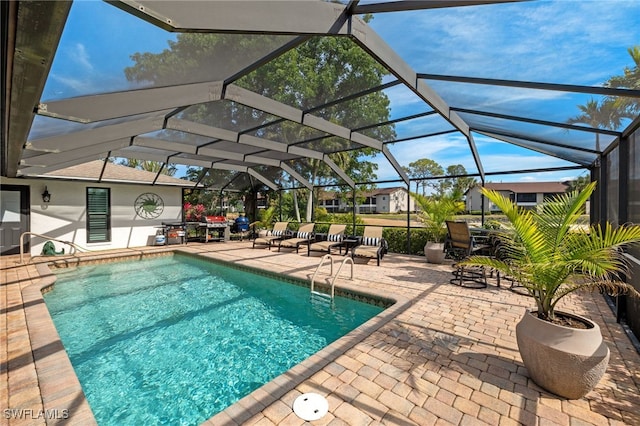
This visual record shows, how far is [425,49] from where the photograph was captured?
375 cm

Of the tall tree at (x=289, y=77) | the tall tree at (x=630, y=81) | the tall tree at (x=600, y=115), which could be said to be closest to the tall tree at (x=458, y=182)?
the tall tree at (x=289, y=77)

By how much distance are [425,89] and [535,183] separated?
164 feet

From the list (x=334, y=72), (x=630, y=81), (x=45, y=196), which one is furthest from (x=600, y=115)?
(x=45, y=196)

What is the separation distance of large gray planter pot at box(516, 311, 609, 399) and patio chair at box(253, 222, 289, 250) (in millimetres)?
10094

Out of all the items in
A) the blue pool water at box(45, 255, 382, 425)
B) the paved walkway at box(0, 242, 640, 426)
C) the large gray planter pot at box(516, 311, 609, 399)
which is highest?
the large gray planter pot at box(516, 311, 609, 399)

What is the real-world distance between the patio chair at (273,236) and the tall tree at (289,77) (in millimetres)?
5001

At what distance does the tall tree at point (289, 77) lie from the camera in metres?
2.97

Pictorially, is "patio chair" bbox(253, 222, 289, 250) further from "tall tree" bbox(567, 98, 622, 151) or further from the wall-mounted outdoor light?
"tall tree" bbox(567, 98, 622, 151)

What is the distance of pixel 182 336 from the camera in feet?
15.0

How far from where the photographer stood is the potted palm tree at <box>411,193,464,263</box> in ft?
28.3

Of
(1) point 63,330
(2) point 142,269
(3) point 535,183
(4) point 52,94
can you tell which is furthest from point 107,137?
(3) point 535,183

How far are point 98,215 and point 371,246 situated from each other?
11.6 m

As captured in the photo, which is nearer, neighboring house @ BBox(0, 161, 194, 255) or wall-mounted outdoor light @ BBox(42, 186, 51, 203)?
neighboring house @ BBox(0, 161, 194, 255)

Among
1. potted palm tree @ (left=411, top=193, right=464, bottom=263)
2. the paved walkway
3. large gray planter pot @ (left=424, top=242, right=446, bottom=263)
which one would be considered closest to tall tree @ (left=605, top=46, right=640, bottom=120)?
the paved walkway
